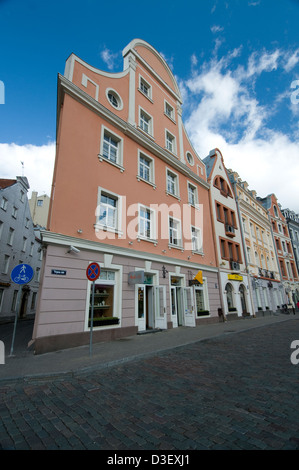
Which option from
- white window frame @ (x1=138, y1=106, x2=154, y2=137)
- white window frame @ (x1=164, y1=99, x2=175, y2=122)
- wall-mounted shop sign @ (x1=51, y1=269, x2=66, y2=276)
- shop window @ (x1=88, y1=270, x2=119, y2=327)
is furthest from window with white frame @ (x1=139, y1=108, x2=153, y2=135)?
wall-mounted shop sign @ (x1=51, y1=269, x2=66, y2=276)

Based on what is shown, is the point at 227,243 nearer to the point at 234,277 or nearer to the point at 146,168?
the point at 234,277

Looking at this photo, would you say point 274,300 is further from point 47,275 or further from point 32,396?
point 32,396

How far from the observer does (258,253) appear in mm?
27891

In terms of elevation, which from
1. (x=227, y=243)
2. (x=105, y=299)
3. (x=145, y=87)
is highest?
(x=145, y=87)

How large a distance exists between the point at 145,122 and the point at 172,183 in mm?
4671

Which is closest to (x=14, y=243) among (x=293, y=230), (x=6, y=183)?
(x=6, y=183)

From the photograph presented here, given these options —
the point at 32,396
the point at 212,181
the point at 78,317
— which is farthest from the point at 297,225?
the point at 32,396

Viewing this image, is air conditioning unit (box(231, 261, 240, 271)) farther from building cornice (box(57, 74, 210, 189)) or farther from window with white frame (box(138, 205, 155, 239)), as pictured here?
window with white frame (box(138, 205, 155, 239))

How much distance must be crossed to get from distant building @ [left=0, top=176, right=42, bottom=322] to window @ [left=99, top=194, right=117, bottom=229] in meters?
13.7

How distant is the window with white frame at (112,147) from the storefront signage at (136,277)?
6.00m

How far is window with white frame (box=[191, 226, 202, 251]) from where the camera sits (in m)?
17.6

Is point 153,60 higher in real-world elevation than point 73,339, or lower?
higher

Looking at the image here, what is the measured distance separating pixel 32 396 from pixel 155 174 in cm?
1336

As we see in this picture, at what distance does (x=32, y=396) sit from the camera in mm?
4293
